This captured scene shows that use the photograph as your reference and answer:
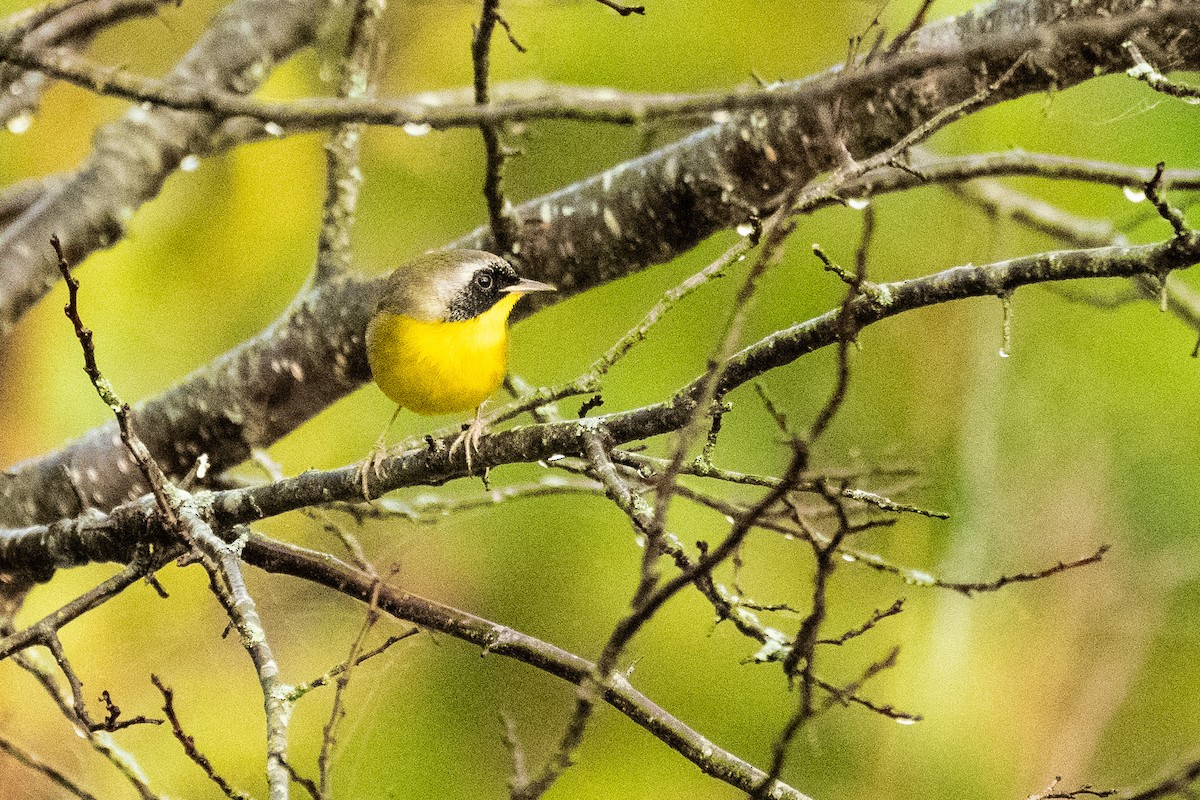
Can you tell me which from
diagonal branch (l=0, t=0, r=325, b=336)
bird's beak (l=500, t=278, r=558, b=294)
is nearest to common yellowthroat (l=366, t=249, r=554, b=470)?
bird's beak (l=500, t=278, r=558, b=294)

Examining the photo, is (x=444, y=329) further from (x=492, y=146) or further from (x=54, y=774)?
(x=54, y=774)

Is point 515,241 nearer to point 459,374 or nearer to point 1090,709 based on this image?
point 459,374

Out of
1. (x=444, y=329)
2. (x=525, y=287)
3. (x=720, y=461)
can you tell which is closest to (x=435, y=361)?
(x=444, y=329)

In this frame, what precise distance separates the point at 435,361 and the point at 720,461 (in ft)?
3.43

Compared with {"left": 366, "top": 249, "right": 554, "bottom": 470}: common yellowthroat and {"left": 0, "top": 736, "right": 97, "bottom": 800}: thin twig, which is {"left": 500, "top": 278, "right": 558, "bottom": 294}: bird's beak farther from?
{"left": 0, "top": 736, "right": 97, "bottom": 800}: thin twig

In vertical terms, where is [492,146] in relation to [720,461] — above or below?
below

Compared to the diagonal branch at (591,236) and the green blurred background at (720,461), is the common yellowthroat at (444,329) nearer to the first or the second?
the diagonal branch at (591,236)

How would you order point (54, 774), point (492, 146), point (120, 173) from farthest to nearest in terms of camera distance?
point (120, 173) → point (492, 146) → point (54, 774)

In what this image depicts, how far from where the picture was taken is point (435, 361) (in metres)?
1.39

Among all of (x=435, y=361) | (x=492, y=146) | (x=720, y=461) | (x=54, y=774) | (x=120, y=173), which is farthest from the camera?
(x=720, y=461)

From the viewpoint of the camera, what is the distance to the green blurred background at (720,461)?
2.15 m

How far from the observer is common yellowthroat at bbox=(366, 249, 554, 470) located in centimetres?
139

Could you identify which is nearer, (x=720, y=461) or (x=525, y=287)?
(x=525, y=287)

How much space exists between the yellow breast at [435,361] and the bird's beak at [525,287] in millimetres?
61
